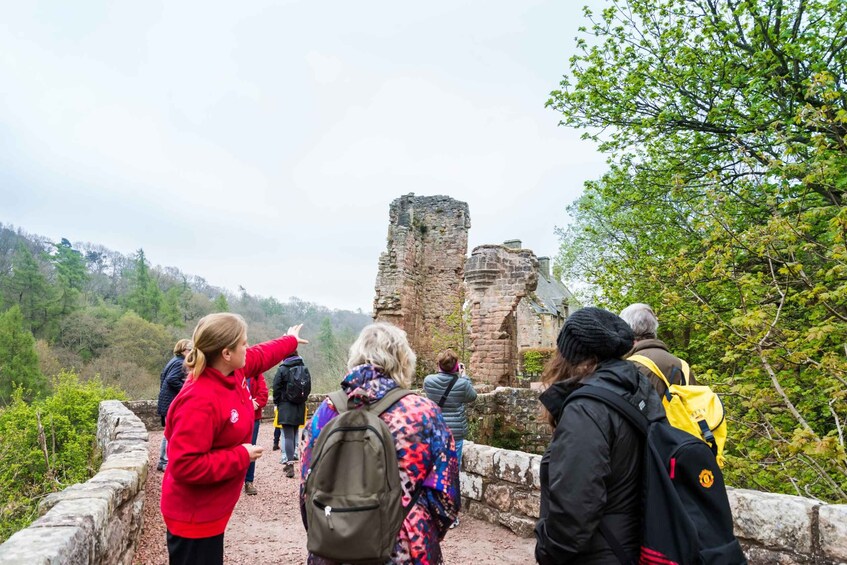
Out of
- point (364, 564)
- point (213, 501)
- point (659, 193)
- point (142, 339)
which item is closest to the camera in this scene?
point (364, 564)

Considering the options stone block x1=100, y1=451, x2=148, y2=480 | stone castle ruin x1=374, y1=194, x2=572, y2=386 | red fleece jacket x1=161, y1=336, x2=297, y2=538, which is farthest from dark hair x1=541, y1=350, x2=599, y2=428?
stone castle ruin x1=374, y1=194, x2=572, y2=386

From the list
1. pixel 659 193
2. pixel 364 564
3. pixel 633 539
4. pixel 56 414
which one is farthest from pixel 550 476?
pixel 56 414

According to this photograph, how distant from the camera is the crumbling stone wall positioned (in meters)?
13.2

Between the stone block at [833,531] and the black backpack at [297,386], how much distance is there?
212 inches

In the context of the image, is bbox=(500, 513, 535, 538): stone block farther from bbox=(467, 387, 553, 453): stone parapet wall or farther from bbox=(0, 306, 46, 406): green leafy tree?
bbox=(0, 306, 46, 406): green leafy tree

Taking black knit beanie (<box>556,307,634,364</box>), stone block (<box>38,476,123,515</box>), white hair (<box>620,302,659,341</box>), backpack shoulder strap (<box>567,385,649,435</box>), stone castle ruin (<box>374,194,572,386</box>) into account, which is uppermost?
stone castle ruin (<box>374,194,572,386</box>)

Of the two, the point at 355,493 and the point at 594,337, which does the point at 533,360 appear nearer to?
the point at 594,337

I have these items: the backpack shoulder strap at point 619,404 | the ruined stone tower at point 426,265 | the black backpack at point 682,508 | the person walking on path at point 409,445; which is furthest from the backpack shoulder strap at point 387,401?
the ruined stone tower at point 426,265

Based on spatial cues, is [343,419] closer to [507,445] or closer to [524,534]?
[524,534]

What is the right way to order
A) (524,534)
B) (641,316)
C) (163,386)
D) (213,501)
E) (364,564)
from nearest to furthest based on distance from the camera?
1. (364,564)
2. (213,501)
3. (641,316)
4. (524,534)
5. (163,386)

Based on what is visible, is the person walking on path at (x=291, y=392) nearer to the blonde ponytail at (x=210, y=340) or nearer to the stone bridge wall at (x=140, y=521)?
the stone bridge wall at (x=140, y=521)

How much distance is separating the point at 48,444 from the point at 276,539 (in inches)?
240

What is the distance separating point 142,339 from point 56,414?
91.8 feet

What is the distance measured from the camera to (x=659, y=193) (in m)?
8.80
